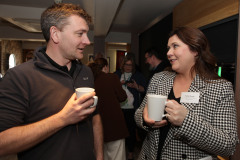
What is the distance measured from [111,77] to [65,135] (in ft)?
5.05

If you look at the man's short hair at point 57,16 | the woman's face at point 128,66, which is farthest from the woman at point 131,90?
the man's short hair at point 57,16

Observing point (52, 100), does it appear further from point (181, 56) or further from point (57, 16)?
point (181, 56)

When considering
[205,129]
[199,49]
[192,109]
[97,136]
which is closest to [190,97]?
[192,109]

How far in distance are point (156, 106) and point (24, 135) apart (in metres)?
0.66

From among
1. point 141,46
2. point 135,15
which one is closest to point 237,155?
point 135,15

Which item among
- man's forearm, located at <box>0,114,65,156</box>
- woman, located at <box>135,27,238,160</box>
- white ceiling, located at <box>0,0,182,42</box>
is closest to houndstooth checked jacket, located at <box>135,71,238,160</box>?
woman, located at <box>135,27,238,160</box>

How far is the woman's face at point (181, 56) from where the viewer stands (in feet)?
4.13

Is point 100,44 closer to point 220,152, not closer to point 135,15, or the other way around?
point 135,15

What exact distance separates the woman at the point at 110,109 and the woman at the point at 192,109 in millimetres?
1090

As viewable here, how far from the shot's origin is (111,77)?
2477 mm

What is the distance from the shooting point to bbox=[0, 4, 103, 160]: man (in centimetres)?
83

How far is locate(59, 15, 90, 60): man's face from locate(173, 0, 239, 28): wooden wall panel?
6.41 feet

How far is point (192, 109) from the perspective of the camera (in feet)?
3.69

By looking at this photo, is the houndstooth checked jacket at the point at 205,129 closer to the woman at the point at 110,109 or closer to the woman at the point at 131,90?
the woman at the point at 110,109
